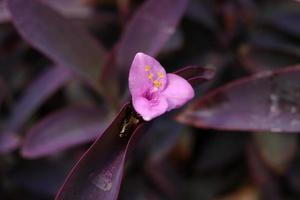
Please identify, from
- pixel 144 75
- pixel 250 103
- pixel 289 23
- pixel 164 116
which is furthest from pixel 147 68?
pixel 289 23

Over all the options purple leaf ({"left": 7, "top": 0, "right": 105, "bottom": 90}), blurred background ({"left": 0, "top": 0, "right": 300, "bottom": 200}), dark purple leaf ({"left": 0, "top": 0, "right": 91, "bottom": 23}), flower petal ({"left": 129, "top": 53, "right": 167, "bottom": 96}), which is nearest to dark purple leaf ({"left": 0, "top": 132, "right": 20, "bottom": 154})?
blurred background ({"left": 0, "top": 0, "right": 300, "bottom": 200})

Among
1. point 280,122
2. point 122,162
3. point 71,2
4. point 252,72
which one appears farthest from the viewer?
point 71,2

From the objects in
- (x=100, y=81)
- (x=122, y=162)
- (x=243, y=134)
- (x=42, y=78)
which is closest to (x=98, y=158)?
(x=122, y=162)

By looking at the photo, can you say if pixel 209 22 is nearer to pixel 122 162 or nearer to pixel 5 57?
pixel 5 57

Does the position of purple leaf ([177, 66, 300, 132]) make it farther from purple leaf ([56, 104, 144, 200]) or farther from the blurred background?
purple leaf ([56, 104, 144, 200])

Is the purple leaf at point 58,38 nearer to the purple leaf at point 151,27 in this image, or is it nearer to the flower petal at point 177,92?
the purple leaf at point 151,27

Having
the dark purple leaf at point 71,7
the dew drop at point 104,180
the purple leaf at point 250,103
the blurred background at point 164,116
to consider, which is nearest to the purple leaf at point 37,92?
the blurred background at point 164,116
